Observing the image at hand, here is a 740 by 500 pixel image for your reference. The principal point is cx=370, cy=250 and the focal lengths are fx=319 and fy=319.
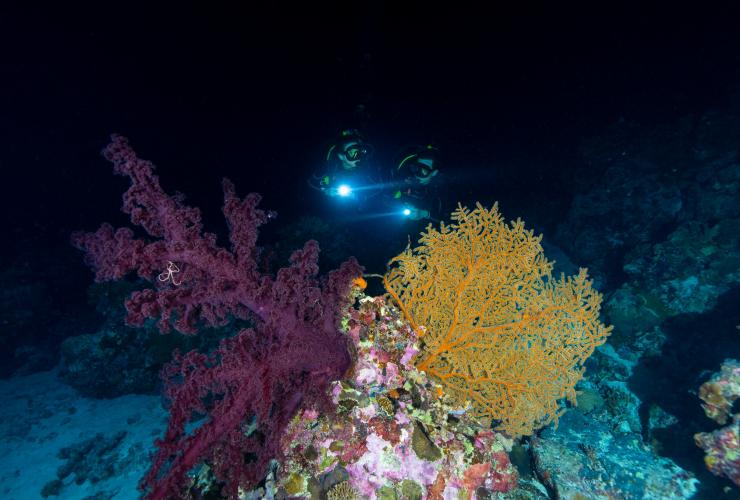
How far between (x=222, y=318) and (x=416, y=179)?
20.7 feet

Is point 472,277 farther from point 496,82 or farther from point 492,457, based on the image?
point 496,82

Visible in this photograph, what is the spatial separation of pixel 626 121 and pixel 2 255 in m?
29.8

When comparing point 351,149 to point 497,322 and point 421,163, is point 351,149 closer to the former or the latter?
→ point 421,163

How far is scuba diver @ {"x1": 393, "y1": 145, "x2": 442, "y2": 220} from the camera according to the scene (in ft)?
25.5

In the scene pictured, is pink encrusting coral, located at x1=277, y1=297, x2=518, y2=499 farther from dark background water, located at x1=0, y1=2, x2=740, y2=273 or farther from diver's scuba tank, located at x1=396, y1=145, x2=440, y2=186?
dark background water, located at x1=0, y1=2, x2=740, y2=273

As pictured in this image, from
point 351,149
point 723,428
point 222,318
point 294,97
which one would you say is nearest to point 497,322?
point 222,318

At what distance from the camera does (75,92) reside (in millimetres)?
12836

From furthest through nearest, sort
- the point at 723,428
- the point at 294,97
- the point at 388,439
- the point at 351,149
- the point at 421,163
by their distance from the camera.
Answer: the point at 294,97, the point at 421,163, the point at 351,149, the point at 723,428, the point at 388,439

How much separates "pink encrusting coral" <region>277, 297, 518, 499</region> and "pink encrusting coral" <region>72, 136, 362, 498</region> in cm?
23

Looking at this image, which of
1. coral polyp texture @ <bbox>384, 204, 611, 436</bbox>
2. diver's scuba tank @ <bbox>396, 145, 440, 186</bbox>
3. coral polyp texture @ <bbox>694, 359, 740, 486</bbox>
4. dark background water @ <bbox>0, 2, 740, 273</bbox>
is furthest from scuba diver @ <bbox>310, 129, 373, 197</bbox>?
coral polyp texture @ <bbox>694, 359, 740, 486</bbox>

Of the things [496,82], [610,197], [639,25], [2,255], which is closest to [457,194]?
[496,82]

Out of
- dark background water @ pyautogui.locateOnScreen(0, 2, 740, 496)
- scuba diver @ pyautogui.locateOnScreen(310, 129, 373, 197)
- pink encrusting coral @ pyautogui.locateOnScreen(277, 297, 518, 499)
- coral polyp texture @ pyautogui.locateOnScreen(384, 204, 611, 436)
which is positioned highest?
dark background water @ pyautogui.locateOnScreen(0, 2, 740, 496)

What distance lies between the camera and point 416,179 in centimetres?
807

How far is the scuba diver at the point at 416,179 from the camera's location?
25.5 ft
